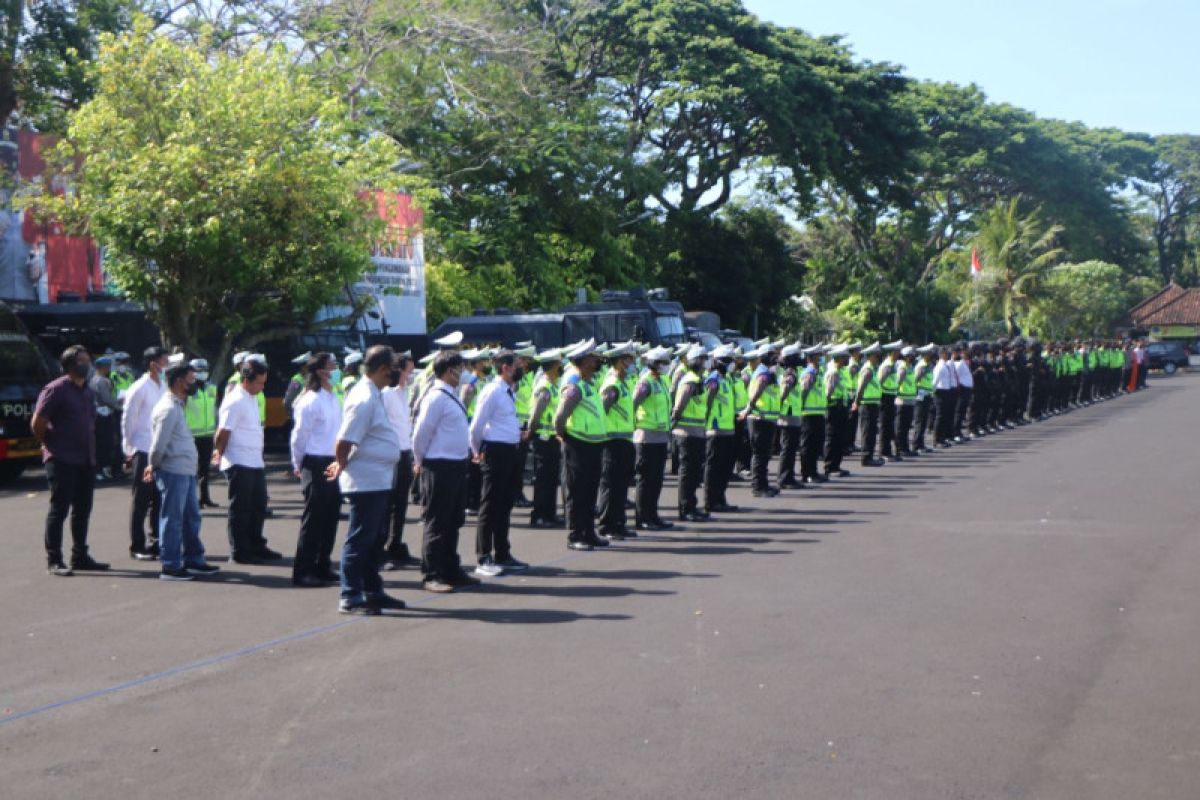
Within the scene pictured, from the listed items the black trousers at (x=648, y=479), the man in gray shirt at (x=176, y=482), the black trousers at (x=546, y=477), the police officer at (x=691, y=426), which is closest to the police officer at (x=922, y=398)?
the police officer at (x=691, y=426)

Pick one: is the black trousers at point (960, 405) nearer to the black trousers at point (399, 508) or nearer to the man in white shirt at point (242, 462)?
the black trousers at point (399, 508)

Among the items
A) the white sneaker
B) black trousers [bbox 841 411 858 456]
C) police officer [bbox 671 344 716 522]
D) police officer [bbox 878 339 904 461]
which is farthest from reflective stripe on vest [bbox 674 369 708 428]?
black trousers [bbox 841 411 858 456]

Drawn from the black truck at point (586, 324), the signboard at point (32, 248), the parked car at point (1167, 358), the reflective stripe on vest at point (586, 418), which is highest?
the signboard at point (32, 248)

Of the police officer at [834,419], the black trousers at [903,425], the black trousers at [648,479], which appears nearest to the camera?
the black trousers at [648,479]

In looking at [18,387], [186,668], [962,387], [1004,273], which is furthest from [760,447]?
[1004,273]

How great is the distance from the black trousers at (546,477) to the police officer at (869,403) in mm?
8022

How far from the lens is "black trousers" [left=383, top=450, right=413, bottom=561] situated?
11523 mm

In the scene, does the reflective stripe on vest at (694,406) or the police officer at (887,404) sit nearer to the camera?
the reflective stripe on vest at (694,406)

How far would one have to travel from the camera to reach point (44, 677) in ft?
25.4

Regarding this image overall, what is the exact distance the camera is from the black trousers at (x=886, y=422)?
22422mm

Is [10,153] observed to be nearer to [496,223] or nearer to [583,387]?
[496,223]

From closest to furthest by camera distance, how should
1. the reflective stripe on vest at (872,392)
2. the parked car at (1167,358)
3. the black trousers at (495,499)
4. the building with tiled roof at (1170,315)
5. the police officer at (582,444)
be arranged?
the black trousers at (495,499) < the police officer at (582,444) < the reflective stripe on vest at (872,392) < the parked car at (1167,358) < the building with tiled roof at (1170,315)

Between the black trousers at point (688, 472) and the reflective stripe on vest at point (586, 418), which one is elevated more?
the reflective stripe on vest at point (586, 418)

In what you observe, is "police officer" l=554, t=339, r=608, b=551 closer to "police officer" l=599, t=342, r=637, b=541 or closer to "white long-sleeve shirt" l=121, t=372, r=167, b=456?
"police officer" l=599, t=342, r=637, b=541
